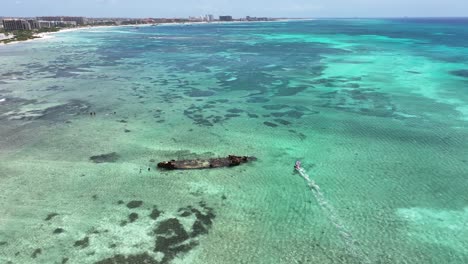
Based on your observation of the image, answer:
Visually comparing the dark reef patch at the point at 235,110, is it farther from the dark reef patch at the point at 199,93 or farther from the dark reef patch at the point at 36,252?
the dark reef patch at the point at 36,252

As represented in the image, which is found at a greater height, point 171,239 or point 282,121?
point 282,121

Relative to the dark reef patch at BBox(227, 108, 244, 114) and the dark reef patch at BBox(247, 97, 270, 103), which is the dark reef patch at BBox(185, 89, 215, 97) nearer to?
the dark reef patch at BBox(247, 97, 270, 103)

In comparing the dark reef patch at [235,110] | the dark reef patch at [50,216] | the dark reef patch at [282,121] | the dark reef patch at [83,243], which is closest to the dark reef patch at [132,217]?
the dark reef patch at [83,243]

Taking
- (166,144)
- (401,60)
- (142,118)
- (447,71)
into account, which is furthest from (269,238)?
(401,60)

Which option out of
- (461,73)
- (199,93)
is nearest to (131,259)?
(199,93)

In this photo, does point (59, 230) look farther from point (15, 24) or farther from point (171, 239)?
point (15, 24)

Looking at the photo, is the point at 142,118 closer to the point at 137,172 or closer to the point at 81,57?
the point at 137,172
